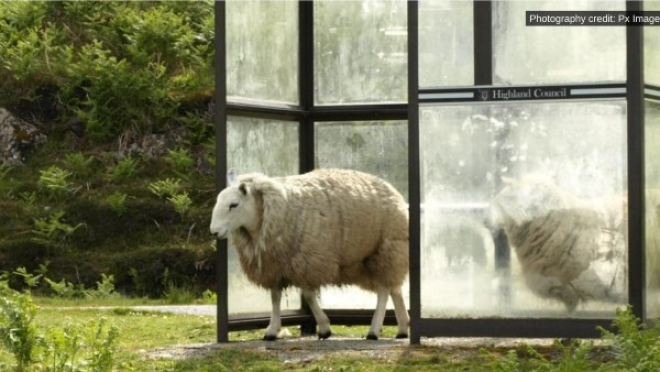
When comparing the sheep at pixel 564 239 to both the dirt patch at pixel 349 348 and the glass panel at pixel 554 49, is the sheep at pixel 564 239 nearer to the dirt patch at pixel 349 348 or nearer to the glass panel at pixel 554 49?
the dirt patch at pixel 349 348

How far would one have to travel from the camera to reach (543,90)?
12219 mm

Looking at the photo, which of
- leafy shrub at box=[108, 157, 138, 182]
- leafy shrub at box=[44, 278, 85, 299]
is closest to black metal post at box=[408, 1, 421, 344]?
leafy shrub at box=[44, 278, 85, 299]

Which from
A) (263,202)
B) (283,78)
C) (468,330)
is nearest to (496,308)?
(468,330)

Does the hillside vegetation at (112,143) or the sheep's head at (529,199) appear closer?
the sheep's head at (529,199)

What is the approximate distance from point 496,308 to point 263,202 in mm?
2546

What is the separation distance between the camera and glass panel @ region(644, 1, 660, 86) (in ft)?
39.9

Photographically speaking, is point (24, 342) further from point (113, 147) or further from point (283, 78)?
point (113, 147)

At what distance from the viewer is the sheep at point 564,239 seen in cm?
1198

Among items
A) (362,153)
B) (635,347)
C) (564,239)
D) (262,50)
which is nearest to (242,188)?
(262,50)

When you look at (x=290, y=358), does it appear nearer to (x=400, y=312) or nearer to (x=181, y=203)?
(x=400, y=312)

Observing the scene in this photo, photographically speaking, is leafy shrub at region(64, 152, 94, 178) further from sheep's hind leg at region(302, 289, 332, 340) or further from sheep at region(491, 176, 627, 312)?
sheep at region(491, 176, 627, 312)

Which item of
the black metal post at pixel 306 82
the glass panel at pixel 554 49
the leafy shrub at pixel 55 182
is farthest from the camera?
the leafy shrub at pixel 55 182

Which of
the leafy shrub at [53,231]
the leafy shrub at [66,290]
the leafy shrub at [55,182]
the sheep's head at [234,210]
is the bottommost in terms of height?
the leafy shrub at [66,290]

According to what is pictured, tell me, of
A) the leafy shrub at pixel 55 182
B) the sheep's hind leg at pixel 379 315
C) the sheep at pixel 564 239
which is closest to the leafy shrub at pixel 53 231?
the leafy shrub at pixel 55 182
